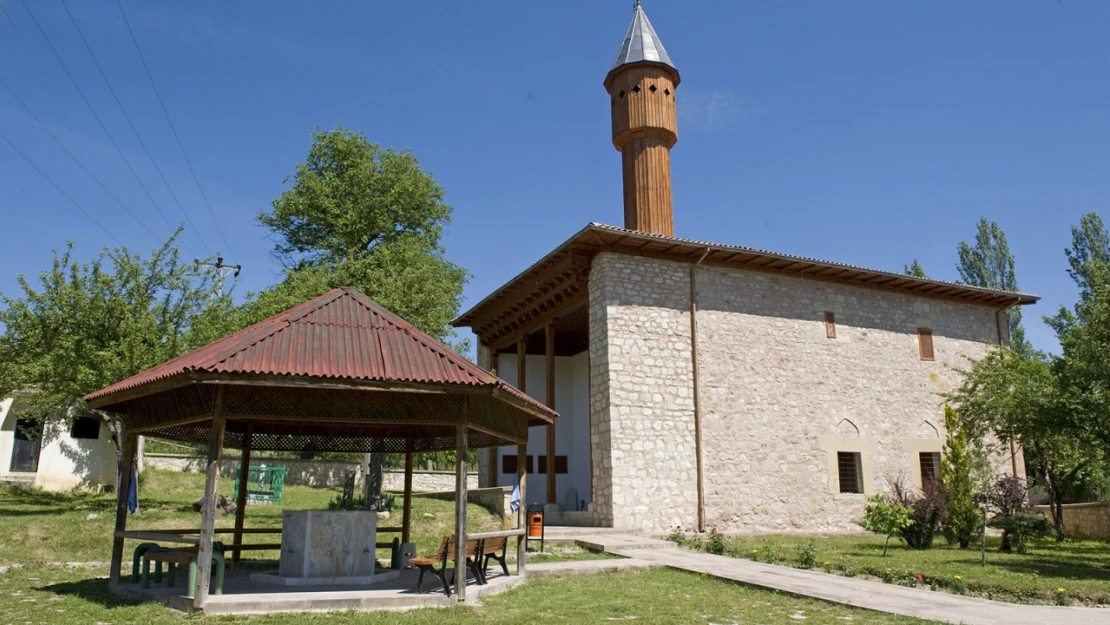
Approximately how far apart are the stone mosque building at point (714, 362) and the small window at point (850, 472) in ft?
0.11

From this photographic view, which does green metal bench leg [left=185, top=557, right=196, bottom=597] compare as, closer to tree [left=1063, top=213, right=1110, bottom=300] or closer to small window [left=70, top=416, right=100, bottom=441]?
small window [left=70, top=416, right=100, bottom=441]

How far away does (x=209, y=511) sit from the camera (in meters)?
7.69

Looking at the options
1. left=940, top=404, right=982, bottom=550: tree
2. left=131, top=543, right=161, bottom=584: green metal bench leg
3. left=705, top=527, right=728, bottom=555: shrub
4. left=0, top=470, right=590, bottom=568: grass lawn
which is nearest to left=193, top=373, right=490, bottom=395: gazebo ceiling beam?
left=131, top=543, right=161, bottom=584: green metal bench leg

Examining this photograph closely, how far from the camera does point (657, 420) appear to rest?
1661 cm

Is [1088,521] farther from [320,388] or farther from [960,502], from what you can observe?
[320,388]

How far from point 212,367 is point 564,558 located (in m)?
6.79

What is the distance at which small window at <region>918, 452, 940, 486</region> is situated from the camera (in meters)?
19.6

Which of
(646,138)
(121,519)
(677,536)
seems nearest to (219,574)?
(121,519)

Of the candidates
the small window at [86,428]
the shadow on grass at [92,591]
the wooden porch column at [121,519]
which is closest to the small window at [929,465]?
the wooden porch column at [121,519]

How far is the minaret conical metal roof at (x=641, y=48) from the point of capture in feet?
70.1

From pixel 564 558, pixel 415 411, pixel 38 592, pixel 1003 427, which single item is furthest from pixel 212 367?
pixel 1003 427

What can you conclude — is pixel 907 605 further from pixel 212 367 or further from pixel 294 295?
pixel 294 295

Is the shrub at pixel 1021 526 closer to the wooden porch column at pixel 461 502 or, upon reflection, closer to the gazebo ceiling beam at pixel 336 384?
the wooden porch column at pixel 461 502

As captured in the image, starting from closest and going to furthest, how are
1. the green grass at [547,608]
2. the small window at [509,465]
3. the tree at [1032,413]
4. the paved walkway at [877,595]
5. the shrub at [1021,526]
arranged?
the green grass at [547,608] < the paved walkway at [877,595] < the tree at [1032,413] < the shrub at [1021,526] < the small window at [509,465]
